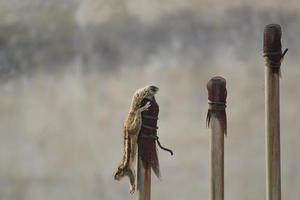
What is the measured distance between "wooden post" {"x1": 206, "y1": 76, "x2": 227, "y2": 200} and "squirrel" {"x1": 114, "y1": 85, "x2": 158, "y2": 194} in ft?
2.92

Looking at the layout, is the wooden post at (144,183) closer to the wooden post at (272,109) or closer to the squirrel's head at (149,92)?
the squirrel's head at (149,92)

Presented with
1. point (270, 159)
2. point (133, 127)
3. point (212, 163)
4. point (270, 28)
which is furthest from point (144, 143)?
point (270, 28)

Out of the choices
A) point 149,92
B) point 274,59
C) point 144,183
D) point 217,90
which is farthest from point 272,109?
point 144,183

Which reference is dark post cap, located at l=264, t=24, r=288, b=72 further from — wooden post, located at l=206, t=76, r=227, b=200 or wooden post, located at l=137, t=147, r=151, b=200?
wooden post, located at l=137, t=147, r=151, b=200

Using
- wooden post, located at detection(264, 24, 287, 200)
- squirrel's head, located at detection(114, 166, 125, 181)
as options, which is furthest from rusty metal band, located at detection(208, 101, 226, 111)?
squirrel's head, located at detection(114, 166, 125, 181)

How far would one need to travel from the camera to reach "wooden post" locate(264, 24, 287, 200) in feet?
32.1

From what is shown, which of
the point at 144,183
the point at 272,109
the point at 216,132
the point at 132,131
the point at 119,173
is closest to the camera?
the point at 144,183

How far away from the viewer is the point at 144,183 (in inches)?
354

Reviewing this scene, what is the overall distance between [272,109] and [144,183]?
6.87 ft

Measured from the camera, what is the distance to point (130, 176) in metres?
9.35

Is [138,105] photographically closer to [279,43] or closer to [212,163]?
[212,163]

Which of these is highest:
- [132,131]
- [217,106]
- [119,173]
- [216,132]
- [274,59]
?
[274,59]

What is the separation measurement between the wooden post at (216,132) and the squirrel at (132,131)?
2.92ft

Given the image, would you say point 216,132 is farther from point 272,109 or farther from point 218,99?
point 272,109
